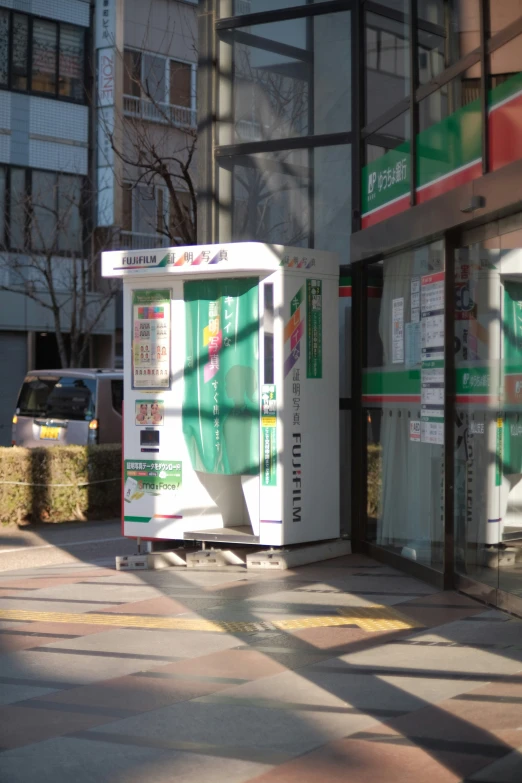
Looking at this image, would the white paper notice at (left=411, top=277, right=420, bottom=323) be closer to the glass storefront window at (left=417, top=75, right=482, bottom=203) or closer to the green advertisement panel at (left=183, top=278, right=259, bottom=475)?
the glass storefront window at (left=417, top=75, right=482, bottom=203)

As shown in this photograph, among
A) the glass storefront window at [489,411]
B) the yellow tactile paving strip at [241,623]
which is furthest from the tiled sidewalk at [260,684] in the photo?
the glass storefront window at [489,411]

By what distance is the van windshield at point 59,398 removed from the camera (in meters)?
17.2

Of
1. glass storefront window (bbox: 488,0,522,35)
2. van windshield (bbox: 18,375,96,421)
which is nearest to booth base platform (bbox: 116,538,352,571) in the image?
glass storefront window (bbox: 488,0,522,35)

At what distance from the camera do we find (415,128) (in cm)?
892

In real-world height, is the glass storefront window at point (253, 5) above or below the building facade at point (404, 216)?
above

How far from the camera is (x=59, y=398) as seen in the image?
17.5 m

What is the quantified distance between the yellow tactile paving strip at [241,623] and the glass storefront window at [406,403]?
120 cm

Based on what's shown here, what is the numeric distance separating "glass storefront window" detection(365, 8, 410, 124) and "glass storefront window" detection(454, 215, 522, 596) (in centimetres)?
213

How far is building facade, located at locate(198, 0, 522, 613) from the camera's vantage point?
24.8 feet

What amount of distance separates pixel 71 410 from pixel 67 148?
13.2 metres

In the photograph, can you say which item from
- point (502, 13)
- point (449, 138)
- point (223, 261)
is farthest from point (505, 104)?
point (223, 261)

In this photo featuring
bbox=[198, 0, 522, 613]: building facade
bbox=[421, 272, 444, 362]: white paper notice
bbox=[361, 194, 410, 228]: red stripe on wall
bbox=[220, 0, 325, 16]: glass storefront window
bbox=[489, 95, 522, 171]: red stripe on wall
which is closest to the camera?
bbox=[489, 95, 522, 171]: red stripe on wall

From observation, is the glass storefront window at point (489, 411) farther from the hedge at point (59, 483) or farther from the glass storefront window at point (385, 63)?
the hedge at point (59, 483)

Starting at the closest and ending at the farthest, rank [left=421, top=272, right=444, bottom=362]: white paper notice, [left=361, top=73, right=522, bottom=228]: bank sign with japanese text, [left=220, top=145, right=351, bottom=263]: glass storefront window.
A: 1. [left=361, top=73, right=522, bottom=228]: bank sign with japanese text
2. [left=421, top=272, right=444, bottom=362]: white paper notice
3. [left=220, top=145, right=351, bottom=263]: glass storefront window
